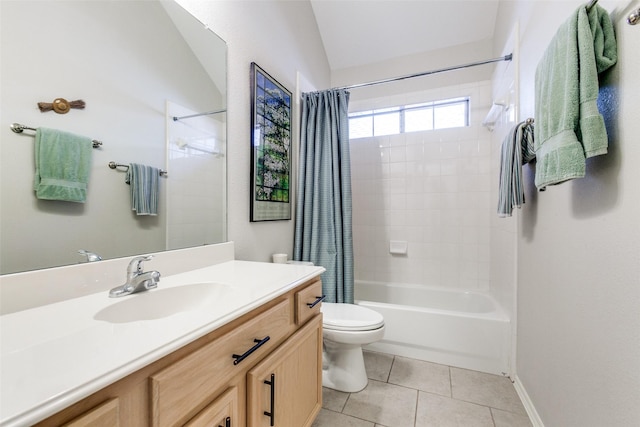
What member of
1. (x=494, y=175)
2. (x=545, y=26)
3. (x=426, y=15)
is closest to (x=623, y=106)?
(x=545, y=26)

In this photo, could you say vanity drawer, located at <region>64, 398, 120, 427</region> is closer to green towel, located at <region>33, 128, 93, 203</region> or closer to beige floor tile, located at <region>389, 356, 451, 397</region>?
green towel, located at <region>33, 128, 93, 203</region>

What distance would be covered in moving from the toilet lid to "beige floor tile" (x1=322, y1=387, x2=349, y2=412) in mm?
413

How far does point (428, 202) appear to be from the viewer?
2627mm

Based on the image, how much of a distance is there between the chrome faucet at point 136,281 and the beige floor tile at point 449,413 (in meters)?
1.43

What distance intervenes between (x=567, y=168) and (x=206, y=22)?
1678mm

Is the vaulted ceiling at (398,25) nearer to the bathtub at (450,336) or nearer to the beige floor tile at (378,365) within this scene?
the bathtub at (450,336)

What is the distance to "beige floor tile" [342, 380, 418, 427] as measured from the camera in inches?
55.8

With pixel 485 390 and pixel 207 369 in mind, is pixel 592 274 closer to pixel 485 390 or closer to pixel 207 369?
pixel 485 390

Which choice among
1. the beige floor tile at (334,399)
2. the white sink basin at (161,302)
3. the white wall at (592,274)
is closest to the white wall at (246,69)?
the white sink basin at (161,302)

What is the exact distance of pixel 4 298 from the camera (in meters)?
0.71

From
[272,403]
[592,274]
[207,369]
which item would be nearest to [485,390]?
[592,274]

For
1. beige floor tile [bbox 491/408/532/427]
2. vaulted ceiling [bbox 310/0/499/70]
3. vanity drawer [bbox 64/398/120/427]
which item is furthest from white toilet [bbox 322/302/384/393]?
vaulted ceiling [bbox 310/0/499/70]

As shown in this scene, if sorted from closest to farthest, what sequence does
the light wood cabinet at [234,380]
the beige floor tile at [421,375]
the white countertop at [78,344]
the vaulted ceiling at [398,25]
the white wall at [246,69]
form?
the white countertop at [78,344], the light wood cabinet at [234,380], the white wall at [246,69], the beige floor tile at [421,375], the vaulted ceiling at [398,25]

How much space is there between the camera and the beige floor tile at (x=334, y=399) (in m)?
1.52
